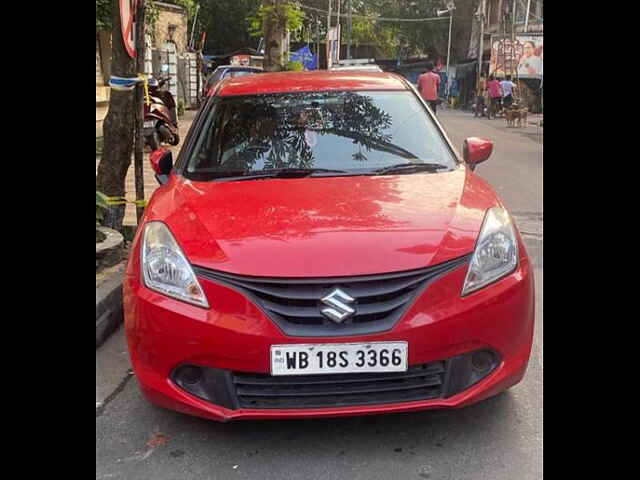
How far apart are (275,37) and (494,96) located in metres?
19.5

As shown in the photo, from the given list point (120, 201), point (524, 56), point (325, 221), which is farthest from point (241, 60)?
point (325, 221)

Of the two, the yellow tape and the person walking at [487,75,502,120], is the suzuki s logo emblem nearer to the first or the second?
the yellow tape

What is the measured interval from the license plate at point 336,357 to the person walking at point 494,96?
26556 millimetres

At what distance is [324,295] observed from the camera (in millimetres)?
2742

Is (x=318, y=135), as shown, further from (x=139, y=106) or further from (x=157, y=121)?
(x=157, y=121)

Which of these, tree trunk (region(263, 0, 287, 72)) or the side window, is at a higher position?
tree trunk (region(263, 0, 287, 72))

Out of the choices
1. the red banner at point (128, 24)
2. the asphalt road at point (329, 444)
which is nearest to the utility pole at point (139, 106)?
the red banner at point (128, 24)

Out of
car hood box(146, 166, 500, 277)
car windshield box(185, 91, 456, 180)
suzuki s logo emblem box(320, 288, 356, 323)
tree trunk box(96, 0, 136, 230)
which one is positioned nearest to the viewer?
suzuki s logo emblem box(320, 288, 356, 323)

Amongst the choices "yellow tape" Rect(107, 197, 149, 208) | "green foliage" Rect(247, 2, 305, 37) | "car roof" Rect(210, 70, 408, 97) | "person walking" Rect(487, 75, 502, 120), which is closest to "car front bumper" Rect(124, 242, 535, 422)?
"car roof" Rect(210, 70, 408, 97)

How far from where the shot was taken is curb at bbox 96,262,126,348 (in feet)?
14.5

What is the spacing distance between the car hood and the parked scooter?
30.1 feet

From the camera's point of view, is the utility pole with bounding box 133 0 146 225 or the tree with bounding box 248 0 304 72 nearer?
the utility pole with bounding box 133 0 146 225

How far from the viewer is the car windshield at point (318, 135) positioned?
153 inches
